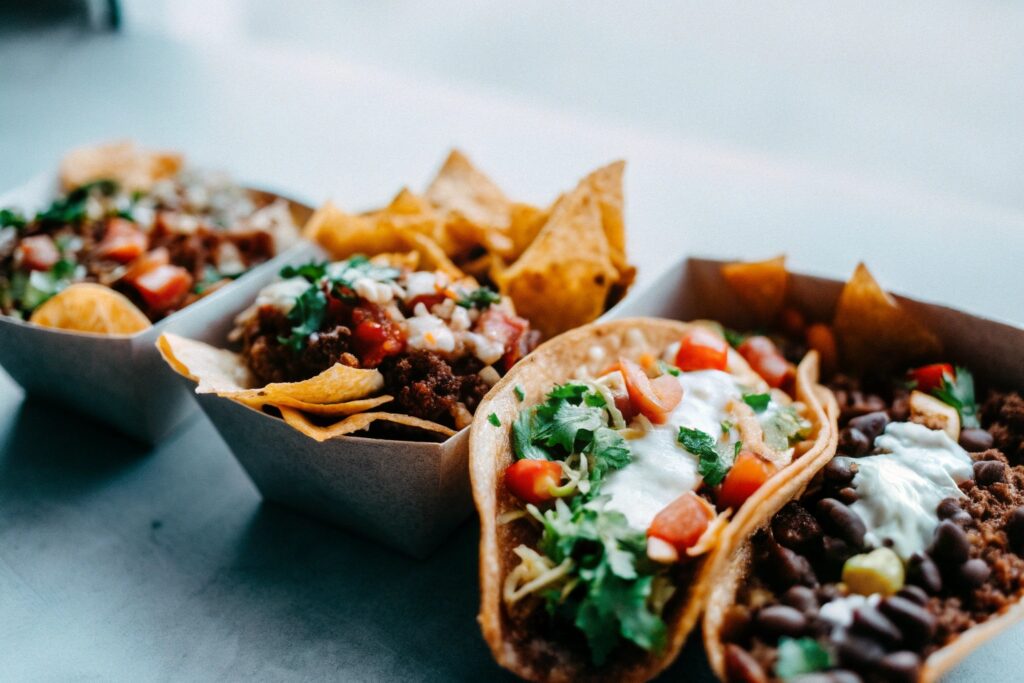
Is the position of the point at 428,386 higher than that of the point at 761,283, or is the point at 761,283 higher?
the point at 761,283

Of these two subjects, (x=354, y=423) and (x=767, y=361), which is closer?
(x=354, y=423)

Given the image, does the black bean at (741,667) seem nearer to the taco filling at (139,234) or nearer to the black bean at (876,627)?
the black bean at (876,627)

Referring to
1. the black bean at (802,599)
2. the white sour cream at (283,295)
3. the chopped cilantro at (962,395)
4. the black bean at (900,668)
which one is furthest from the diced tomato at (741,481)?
the white sour cream at (283,295)

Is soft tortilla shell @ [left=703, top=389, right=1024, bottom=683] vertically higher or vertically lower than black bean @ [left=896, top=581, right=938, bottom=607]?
lower

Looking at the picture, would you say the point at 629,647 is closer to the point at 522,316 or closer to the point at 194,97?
the point at 522,316

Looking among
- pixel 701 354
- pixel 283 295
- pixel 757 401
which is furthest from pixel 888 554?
pixel 283 295

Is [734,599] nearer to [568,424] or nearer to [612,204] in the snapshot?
[568,424]

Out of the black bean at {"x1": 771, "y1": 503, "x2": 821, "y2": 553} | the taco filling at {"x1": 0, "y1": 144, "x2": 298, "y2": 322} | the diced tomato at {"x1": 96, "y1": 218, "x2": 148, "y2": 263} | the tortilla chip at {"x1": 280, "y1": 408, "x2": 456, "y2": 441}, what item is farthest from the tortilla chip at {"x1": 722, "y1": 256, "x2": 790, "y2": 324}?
the diced tomato at {"x1": 96, "y1": 218, "x2": 148, "y2": 263}

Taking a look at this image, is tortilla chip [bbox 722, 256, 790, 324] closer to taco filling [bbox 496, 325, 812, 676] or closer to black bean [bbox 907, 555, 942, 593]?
taco filling [bbox 496, 325, 812, 676]
